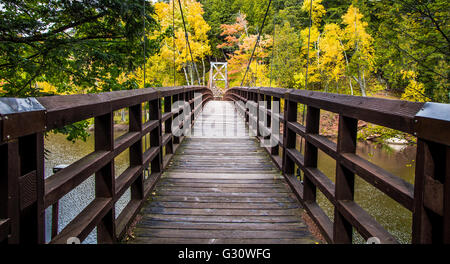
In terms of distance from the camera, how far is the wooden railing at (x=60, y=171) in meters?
0.88

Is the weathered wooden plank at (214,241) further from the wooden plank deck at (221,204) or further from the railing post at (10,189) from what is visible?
the railing post at (10,189)

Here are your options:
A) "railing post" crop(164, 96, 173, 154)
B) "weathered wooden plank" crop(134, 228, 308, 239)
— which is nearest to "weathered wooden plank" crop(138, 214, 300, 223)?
"weathered wooden plank" crop(134, 228, 308, 239)

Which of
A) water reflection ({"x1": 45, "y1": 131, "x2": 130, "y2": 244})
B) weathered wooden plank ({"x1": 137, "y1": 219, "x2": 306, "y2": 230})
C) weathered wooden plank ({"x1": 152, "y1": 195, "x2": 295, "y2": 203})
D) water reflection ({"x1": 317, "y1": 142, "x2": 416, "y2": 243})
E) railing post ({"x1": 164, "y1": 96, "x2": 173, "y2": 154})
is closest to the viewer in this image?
weathered wooden plank ({"x1": 137, "y1": 219, "x2": 306, "y2": 230})

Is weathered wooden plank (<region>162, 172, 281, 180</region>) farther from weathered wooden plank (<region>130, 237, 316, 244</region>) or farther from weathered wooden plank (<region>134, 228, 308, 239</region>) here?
weathered wooden plank (<region>130, 237, 316, 244</region>)

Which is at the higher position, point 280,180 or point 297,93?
point 297,93

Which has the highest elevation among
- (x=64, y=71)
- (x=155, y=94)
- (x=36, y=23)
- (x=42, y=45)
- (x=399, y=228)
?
(x=36, y=23)

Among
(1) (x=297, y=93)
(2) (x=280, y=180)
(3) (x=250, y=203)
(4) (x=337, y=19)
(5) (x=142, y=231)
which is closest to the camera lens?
(5) (x=142, y=231)

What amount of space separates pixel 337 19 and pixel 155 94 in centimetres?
2574

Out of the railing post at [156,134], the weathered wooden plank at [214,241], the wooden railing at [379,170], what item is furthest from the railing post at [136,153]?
the wooden railing at [379,170]

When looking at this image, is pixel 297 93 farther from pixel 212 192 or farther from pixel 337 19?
pixel 337 19

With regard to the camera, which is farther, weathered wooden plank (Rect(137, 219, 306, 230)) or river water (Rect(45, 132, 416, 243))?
river water (Rect(45, 132, 416, 243))

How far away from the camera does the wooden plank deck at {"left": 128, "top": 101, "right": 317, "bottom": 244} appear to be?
203 centimetres

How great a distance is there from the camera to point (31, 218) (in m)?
1.00

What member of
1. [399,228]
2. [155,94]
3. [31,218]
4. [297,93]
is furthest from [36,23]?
[399,228]
